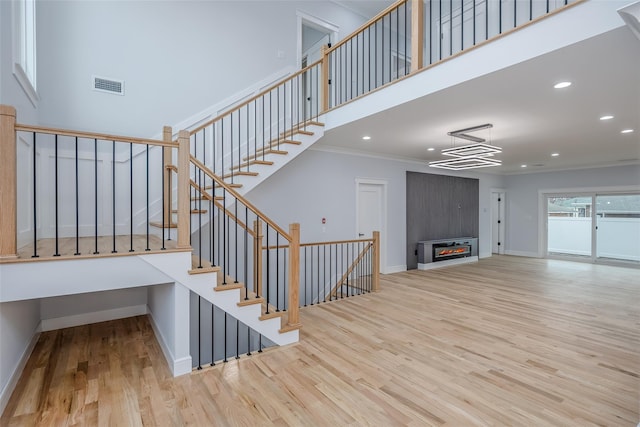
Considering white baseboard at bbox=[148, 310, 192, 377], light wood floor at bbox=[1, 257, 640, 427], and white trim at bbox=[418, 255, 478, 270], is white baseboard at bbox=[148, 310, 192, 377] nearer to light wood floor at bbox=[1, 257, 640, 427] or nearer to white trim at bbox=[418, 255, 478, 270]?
light wood floor at bbox=[1, 257, 640, 427]

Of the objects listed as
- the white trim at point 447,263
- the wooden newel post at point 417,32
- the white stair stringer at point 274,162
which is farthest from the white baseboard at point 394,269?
the wooden newel post at point 417,32

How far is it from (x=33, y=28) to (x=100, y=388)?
4022 millimetres

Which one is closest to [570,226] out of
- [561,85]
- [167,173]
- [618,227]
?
[618,227]

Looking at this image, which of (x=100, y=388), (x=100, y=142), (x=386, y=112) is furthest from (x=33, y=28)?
(x=386, y=112)

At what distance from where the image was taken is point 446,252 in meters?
8.05

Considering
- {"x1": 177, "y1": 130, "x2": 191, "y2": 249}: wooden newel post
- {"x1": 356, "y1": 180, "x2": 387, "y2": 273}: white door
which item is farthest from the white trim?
{"x1": 177, "y1": 130, "x2": 191, "y2": 249}: wooden newel post

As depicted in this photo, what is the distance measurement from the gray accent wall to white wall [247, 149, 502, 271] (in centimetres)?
26

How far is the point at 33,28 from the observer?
3.60 meters

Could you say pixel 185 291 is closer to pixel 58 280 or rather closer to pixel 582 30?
pixel 58 280

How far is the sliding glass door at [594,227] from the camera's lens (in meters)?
7.99

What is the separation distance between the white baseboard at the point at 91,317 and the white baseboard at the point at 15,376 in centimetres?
41

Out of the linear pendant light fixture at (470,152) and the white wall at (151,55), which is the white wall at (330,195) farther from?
the linear pendant light fixture at (470,152)

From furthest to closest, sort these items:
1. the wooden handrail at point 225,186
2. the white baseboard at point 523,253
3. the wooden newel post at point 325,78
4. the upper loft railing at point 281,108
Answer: the white baseboard at point 523,253, the wooden newel post at point 325,78, the upper loft railing at point 281,108, the wooden handrail at point 225,186

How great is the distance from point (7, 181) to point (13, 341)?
4.72ft
